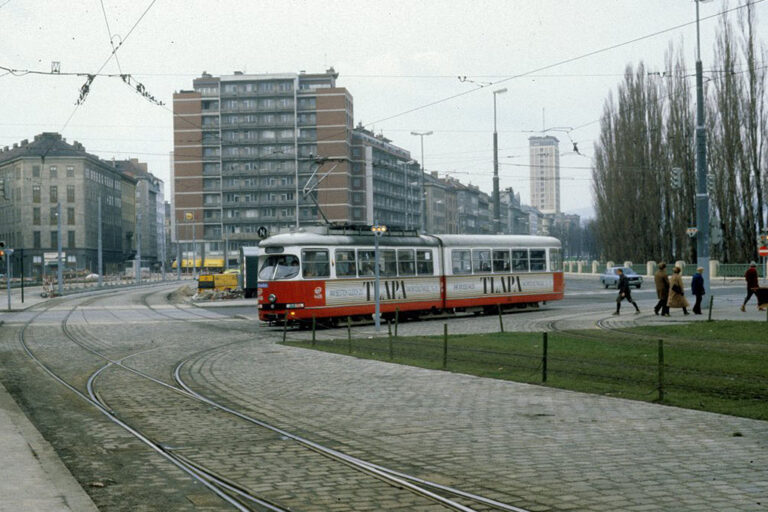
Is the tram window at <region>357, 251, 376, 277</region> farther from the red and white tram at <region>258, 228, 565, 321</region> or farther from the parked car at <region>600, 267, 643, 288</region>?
the parked car at <region>600, 267, 643, 288</region>

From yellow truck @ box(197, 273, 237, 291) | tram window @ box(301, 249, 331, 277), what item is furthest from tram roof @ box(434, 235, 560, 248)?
yellow truck @ box(197, 273, 237, 291)

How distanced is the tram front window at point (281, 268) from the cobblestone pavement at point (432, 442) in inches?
400

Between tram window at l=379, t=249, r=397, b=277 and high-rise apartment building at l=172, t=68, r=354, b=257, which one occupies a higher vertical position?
high-rise apartment building at l=172, t=68, r=354, b=257

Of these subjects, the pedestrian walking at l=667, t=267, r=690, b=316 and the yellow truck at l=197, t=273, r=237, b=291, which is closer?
the pedestrian walking at l=667, t=267, r=690, b=316

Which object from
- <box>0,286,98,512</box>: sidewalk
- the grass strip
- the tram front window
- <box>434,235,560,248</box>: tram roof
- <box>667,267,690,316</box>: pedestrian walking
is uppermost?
<box>434,235,560,248</box>: tram roof

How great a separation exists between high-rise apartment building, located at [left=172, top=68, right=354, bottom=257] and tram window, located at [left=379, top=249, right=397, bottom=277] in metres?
85.8

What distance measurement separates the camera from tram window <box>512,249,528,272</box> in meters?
32.8

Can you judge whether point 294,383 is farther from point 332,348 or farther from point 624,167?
point 624,167

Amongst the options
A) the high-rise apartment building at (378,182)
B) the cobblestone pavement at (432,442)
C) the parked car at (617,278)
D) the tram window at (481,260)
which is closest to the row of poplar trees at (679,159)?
the parked car at (617,278)

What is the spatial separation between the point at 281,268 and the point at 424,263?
5703 mm

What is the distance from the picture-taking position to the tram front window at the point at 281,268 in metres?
25.8

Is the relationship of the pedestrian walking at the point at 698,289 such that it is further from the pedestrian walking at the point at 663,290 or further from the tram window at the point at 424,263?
the tram window at the point at 424,263

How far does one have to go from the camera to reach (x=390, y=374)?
14.4 metres

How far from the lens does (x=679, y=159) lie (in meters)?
58.5
